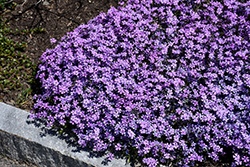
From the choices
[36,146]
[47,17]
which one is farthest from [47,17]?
[36,146]

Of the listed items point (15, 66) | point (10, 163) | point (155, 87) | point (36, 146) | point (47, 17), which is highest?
point (47, 17)

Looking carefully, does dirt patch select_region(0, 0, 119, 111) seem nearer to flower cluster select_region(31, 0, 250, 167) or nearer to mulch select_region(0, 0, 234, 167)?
mulch select_region(0, 0, 234, 167)

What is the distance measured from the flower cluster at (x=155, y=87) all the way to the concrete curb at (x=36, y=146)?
7.3 inches

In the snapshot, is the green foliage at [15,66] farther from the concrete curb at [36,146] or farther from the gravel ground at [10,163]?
the gravel ground at [10,163]

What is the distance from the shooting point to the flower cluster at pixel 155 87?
3.11 meters

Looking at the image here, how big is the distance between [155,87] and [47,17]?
2811 mm

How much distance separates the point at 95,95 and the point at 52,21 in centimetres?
228

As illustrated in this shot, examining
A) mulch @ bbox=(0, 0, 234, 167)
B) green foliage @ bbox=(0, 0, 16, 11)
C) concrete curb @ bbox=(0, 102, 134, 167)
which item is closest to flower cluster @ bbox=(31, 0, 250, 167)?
concrete curb @ bbox=(0, 102, 134, 167)

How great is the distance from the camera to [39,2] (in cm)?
495

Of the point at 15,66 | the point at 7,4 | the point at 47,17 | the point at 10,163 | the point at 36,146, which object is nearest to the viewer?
the point at 36,146

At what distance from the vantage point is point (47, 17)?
4.72m

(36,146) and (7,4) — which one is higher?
(7,4)

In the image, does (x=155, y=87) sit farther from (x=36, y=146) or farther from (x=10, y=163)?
(x=10, y=163)

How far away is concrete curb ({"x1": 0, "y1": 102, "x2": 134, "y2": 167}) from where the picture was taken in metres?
3.09
